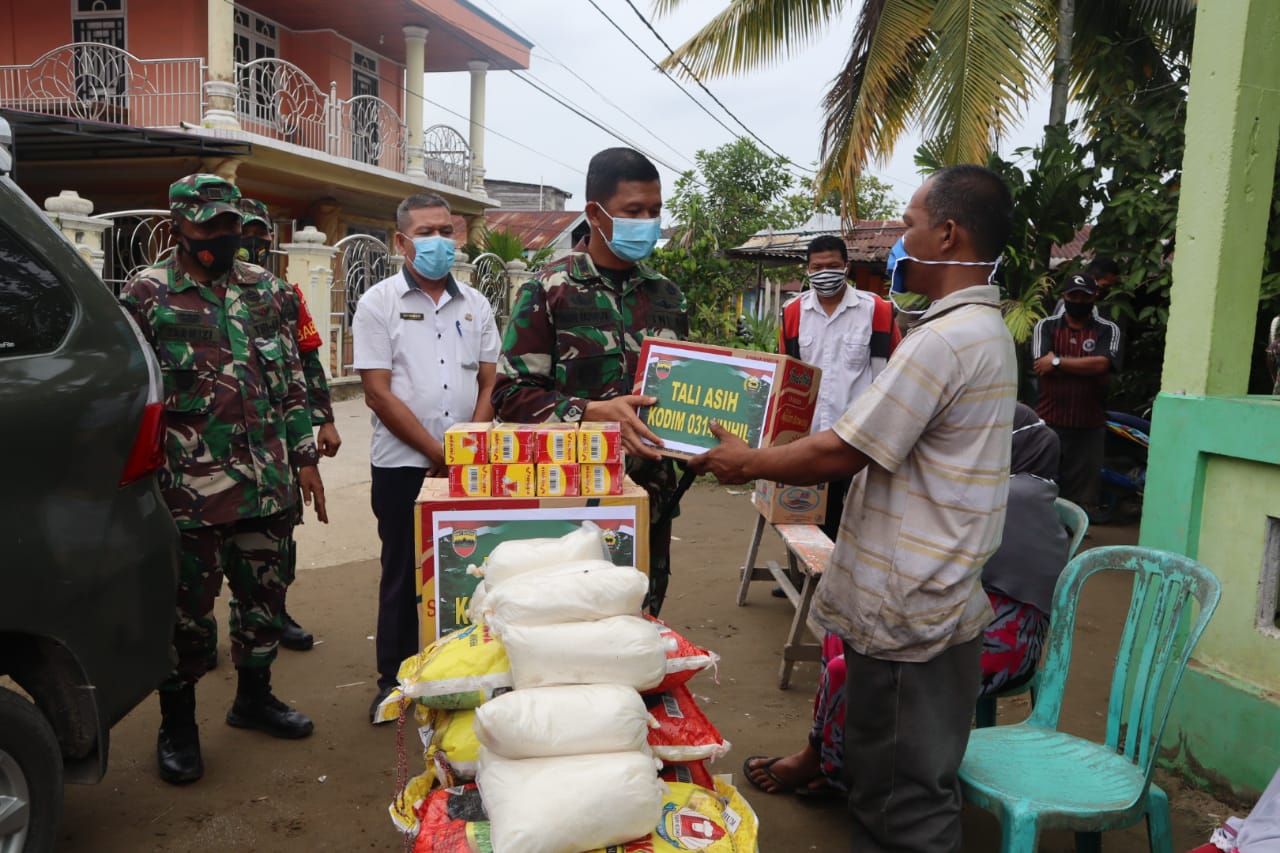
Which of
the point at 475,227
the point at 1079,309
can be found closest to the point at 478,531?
the point at 1079,309

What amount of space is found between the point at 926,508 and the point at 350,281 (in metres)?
12.1

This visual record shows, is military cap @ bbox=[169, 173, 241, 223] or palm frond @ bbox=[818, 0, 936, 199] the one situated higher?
palm frond @ bbox=[818, 0, 936, 199]

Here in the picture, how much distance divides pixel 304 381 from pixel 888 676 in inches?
98.8

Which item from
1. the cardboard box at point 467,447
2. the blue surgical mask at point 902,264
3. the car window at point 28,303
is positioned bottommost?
the cardboard box at point 467,447

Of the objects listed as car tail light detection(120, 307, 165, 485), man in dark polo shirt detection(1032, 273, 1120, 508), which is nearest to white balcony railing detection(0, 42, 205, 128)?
man in dark polo shirt detection(1032, 273, 1120, 508)

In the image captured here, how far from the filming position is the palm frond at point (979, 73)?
801 cm

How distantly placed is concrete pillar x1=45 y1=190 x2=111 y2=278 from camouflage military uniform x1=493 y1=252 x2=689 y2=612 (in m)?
5.95

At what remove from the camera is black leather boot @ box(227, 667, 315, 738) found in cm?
364

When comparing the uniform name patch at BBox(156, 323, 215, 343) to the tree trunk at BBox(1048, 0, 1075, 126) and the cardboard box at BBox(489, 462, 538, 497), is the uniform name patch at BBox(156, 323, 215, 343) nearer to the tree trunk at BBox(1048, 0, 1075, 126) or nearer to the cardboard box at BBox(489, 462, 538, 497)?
the cardboard box at BBox(489, 462, 538, 497)

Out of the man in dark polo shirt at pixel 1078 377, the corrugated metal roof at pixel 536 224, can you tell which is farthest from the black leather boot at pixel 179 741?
the corrugated metal roof at pixel 536 224

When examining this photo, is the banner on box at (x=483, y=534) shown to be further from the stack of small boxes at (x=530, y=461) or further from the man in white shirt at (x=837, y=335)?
the man in white shirt at (x=837, y=335)

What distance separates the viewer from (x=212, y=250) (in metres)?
3.27

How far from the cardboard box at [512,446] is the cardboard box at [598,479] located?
15 cm

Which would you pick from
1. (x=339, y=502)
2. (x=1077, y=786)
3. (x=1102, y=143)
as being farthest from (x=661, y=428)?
(x=1102, y=143)
